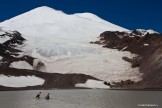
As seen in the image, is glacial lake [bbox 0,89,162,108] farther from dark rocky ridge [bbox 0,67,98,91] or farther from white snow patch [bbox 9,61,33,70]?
white snow patch [bbox 9,61,33,70]

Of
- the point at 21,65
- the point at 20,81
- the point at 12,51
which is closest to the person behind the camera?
the point at 20,81

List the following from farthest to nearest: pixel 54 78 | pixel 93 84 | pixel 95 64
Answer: pixel 95 64 < pixel 54 78 < pixel 93 84

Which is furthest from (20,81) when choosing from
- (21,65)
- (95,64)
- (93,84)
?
(95,64)

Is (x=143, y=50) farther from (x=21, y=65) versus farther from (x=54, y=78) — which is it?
(x=21, y=65)

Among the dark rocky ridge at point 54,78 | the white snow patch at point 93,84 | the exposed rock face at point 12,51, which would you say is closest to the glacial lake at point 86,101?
the white snow patch at point 93,84

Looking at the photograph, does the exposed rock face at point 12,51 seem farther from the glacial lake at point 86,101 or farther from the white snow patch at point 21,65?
the glacial lake at point 86,101

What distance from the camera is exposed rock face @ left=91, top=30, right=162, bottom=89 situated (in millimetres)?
118000

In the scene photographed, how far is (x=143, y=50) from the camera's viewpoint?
6122 inches

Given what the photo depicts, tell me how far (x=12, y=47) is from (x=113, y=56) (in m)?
42.6

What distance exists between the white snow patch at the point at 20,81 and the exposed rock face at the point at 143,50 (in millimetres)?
26531

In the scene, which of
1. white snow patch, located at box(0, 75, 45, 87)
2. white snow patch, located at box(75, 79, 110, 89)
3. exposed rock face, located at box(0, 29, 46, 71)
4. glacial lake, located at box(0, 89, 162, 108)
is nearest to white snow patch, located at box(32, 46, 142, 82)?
exposed rock face, located at box(0, 29, 46, 71)

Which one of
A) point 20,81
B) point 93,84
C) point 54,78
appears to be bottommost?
point 93,84

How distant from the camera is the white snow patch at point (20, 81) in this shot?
114000 mm

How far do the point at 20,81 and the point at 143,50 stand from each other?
58.4 m
